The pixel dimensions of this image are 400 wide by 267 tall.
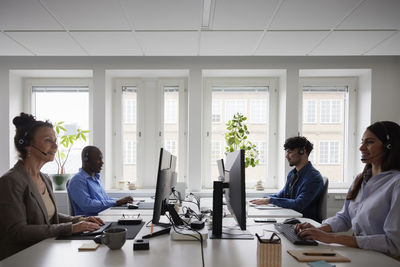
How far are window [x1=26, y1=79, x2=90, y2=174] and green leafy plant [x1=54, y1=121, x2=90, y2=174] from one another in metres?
0.11

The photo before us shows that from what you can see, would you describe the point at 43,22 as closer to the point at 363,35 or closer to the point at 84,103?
the point at 84,103

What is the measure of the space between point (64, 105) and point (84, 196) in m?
2.27

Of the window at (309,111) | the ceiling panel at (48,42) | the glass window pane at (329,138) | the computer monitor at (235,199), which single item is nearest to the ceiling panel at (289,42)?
the window at (309,111)

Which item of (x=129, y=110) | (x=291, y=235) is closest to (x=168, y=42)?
(x=129, y=110)

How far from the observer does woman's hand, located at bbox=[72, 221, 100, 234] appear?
1618 mm

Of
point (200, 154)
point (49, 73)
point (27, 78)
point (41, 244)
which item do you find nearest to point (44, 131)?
point (41, 244)

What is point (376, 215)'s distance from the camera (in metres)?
1.53

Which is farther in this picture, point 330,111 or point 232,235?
point 330,111

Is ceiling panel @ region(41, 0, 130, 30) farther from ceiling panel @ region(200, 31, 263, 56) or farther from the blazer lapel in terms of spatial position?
the blazer lapel

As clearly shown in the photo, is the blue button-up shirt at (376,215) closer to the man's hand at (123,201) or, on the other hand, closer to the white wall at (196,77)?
the man's hand at (123,201)

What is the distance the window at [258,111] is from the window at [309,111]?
605mm

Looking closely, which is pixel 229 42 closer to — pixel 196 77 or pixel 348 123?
pixel 196 77

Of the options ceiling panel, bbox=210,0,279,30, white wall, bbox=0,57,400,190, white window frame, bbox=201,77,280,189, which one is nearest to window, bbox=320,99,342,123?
white wall, bbox=0,57,400,190

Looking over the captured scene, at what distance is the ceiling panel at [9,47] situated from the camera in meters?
3.06
